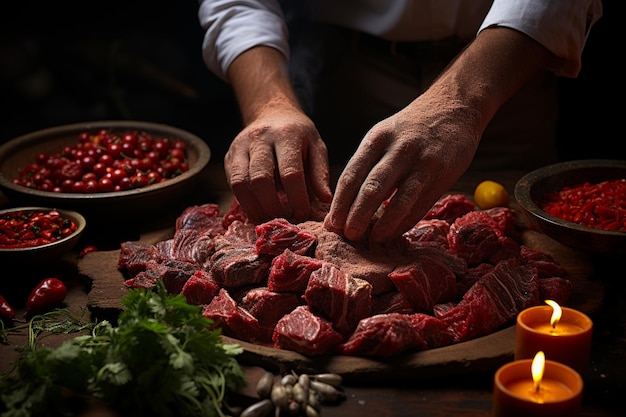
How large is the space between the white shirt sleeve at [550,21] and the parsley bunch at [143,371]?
182 cm

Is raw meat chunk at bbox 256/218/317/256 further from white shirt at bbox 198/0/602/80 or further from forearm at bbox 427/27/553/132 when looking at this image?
white shirt at bbox 198/0/602/80

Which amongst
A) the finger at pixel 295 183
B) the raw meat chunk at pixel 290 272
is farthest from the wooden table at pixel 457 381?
the finger at pixel 295 183

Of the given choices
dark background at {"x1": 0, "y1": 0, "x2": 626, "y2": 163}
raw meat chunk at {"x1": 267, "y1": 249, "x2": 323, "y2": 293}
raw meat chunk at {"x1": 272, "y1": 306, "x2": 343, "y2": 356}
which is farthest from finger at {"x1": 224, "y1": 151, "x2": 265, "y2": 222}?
dark background at {"x1": 0, "y1": 0, "x2": 626, "y2": 163}

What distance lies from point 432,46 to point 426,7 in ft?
0.85

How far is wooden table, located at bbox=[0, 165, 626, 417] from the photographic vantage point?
2451mm

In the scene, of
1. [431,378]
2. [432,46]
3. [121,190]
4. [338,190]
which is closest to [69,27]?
[121,190]

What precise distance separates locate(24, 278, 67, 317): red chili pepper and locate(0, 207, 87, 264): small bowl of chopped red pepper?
6.0 inches

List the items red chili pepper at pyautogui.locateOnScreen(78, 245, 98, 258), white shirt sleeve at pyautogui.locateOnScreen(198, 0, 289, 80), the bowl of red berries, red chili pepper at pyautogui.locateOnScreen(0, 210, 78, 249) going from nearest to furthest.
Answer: red chili pepper at pyautogui.locateOnScreen(0, 210, 78, 249) < red chili pepper at pyautogui.locateOnScreen(78, 245, 98, 258) < the bowl of red berries < white shirt sleeve at pyautogui.locateOnScreen(198, 0, 289, 80)

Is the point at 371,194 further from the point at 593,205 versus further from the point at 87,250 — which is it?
the point at 87,250

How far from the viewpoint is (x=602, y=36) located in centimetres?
496

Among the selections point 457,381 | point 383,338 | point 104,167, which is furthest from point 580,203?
point 104,167

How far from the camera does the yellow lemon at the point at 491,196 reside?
3.78 meters

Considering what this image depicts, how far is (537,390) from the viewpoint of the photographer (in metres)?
2.12

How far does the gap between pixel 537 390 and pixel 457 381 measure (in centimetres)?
51
